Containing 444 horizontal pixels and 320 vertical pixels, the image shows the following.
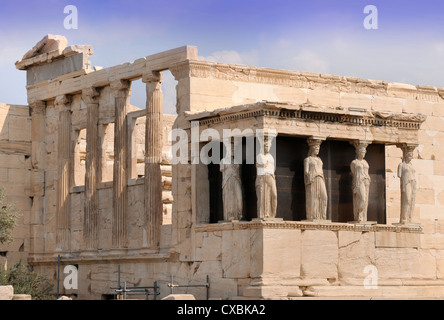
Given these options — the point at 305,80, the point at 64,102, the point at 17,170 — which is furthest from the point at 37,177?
the point at 305,80

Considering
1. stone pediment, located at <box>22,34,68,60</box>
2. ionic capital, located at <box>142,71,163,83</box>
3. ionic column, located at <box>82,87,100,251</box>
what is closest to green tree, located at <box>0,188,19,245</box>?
ionic column, located at <box>82,87,100,251</box>

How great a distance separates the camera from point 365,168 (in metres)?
25.0

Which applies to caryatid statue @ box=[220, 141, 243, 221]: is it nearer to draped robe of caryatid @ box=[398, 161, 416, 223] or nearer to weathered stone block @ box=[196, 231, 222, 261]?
weathered stone block @ box=[196, 231, 222, 261]

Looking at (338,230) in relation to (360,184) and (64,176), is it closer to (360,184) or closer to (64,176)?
(360,184)

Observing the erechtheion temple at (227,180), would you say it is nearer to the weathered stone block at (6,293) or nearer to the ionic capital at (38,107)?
the ionic capital at (38,107)

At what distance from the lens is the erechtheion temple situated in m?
24.0

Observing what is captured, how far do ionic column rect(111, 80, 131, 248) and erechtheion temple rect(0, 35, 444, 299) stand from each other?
0.03 m

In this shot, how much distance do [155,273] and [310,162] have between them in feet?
13.9

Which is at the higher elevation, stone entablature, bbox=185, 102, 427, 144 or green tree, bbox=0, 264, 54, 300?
stone entablature, bbox=185, 102, 427, 144

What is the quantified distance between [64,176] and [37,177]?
3.98ft

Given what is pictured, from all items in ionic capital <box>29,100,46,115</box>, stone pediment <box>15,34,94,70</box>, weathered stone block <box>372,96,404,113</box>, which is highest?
stone pediment <box>15,34,94,70</box>

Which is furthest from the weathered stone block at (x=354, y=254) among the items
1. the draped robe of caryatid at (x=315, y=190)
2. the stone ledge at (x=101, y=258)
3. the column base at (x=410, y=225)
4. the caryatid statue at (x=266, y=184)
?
the stone ledge at (x=101, y=258)

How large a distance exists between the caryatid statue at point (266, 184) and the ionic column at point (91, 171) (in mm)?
5899

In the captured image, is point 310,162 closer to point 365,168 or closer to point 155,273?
point 365,168
